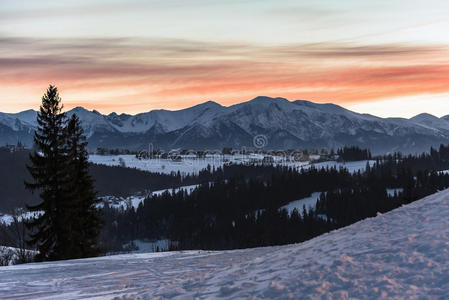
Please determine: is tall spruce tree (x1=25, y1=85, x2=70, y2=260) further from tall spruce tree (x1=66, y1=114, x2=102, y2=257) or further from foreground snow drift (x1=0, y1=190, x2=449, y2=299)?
foreground snow drift (x1=0, y1=190, x2=449, y2=299)

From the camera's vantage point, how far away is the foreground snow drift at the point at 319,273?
12.2 metres

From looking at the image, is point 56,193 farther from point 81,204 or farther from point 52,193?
point 81,204

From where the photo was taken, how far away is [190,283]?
15320 mm

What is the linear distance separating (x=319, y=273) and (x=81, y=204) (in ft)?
115

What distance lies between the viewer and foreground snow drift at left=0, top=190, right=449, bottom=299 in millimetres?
12188

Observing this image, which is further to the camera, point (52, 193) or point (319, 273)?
point (52, 193)

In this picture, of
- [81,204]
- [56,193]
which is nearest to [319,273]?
[56,193]

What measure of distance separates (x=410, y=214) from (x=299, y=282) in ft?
24.4

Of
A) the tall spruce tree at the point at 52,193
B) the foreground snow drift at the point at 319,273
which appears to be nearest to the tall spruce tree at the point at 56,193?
the tall spruce tree at the point at 52,193

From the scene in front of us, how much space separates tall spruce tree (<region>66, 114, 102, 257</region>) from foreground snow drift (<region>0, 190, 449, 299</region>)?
69.6 ft

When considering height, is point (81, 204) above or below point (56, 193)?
below

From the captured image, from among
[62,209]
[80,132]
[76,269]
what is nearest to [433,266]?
[76,269]

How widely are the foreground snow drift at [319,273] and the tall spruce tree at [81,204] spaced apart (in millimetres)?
21210

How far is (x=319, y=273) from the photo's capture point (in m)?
13.4
